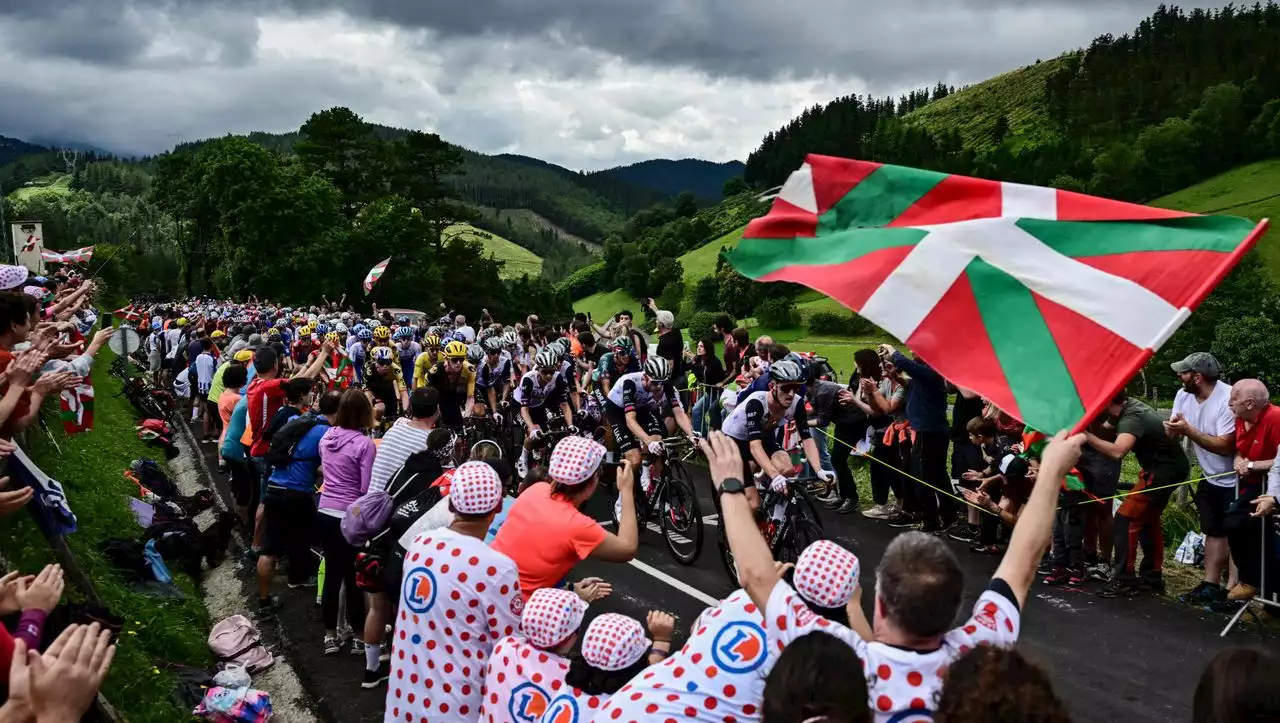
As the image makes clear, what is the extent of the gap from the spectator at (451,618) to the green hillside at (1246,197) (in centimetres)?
8141

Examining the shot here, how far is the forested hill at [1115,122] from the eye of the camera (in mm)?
92188

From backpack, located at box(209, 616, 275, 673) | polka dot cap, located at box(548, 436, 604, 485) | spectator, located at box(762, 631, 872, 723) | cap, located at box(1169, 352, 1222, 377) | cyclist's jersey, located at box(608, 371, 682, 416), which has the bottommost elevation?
backpack, located at box(209, 616, 275, 673)

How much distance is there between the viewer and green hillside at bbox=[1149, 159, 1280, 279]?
72562 millimetres

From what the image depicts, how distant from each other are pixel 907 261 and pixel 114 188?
8009 inches

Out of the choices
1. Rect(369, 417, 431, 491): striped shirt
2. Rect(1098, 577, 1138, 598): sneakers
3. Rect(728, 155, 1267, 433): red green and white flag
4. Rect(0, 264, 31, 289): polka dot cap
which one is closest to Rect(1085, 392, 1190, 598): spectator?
Rect(1098, 577, 1138, 598): sneakers

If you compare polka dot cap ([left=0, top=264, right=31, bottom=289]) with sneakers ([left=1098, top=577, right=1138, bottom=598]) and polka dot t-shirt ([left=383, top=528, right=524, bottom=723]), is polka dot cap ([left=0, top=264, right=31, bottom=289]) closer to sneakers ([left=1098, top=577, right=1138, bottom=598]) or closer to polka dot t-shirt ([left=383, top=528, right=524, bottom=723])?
polka dot t-shirt ([left=383, top=528, right=524, bottom=723])

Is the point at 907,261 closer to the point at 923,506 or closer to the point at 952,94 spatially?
the point at 923,506

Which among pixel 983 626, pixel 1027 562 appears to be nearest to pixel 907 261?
pixel 1027 562

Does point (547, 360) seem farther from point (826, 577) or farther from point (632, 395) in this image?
point (826, 577)

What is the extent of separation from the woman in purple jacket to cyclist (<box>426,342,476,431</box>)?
479 cm

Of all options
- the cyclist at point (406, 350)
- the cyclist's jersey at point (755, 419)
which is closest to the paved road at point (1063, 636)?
the cyclist's jersey at point (755, 419)

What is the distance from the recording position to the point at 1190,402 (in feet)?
25.4

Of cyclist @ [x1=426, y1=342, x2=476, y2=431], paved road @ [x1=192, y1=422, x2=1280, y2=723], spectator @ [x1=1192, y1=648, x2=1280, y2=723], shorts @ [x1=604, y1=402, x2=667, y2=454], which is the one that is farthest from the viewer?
cyclist @ [x1=426, y1=342, x2=476, y2=431]

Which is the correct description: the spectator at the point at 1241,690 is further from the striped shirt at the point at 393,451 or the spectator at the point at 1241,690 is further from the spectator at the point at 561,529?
the striped shirt at the point at 393,451
